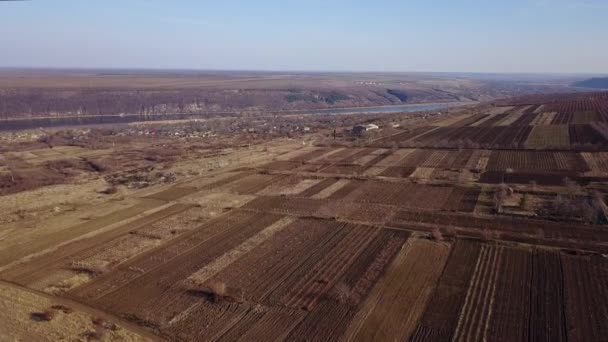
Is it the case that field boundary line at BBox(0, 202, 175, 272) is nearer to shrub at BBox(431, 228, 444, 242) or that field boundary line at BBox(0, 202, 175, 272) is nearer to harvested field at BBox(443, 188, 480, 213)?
shrub at BBox(431, 228, 444, 242)

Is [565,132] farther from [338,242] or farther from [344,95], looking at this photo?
[344,95]

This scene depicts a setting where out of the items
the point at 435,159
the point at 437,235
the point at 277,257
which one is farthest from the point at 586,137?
the point at 277,257

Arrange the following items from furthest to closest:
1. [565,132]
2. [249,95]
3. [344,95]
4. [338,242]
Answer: [344,95], [249,95], [565,132], [338,242]

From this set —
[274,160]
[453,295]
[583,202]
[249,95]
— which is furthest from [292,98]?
[453,295]

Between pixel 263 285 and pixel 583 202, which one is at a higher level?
pixel 583 202

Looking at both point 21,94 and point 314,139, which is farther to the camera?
point 21,94

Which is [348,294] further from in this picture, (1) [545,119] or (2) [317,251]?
(1) [545,119]

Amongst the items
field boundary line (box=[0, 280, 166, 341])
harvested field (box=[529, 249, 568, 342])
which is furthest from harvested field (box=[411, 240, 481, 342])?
field boundary line (box=[0, 280, 166, 341])
